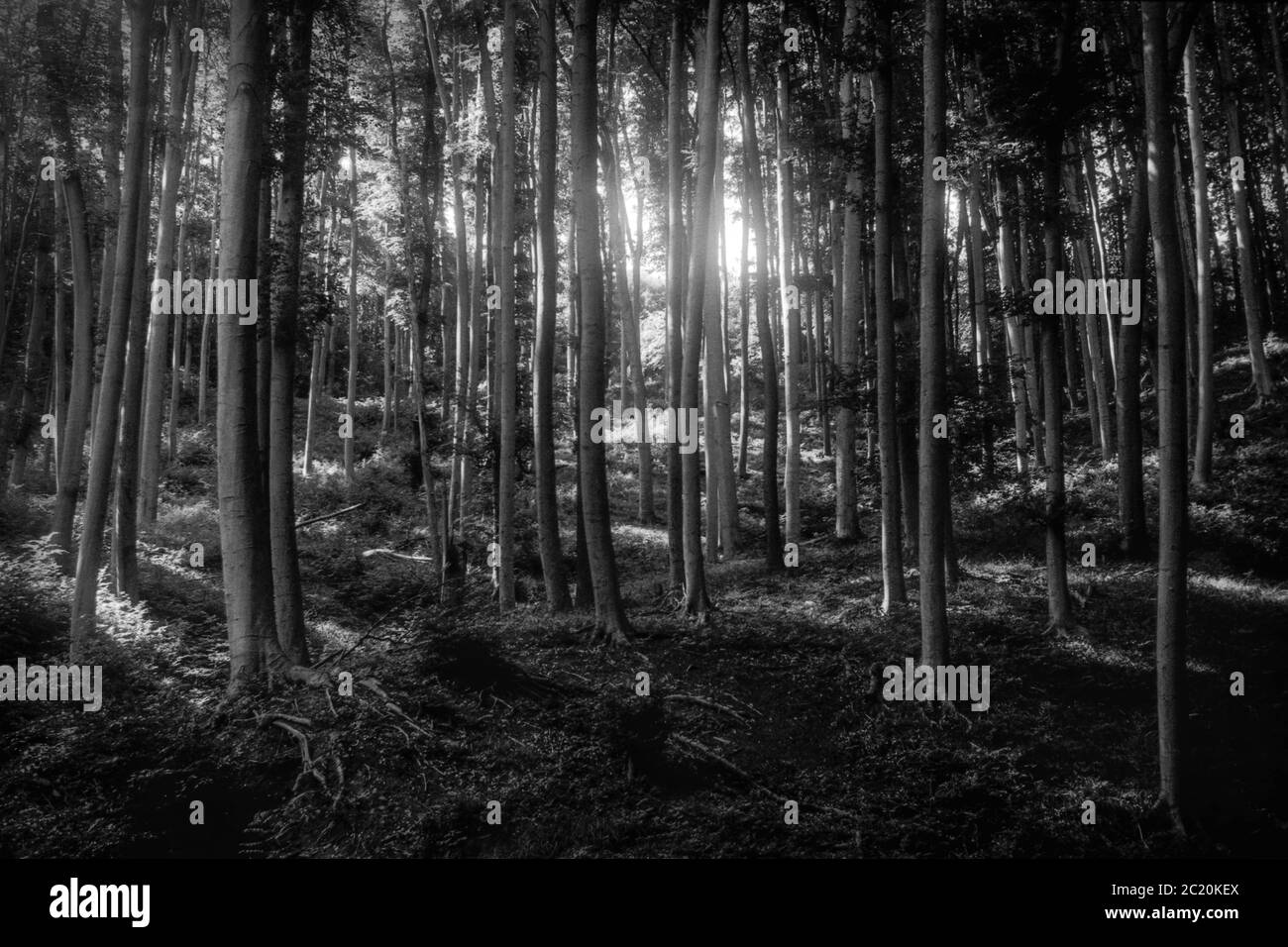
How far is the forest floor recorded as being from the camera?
5621mm

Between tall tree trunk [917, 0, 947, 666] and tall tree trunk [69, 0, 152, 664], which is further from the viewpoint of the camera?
tall tree trunk [69, 0, 152, 664]

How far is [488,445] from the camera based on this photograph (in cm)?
1252

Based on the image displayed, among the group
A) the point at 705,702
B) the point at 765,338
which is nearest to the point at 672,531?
the point at 705,702

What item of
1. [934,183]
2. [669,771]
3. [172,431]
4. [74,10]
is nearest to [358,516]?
[172,431]

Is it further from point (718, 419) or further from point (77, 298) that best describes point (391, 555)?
point (718, 419)

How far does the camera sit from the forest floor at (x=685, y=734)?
18.4 feet

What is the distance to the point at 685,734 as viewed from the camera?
22.8 feet

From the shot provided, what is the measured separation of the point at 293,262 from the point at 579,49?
456cm

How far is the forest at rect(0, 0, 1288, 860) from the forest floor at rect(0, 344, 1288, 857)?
5 cm

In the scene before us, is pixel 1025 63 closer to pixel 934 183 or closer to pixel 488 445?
pixel 934 183

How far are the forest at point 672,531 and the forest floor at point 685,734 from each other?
5cm

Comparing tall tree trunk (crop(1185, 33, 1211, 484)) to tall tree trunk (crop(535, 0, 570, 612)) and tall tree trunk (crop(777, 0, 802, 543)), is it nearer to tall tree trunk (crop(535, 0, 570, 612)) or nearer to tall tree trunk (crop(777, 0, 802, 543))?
tall tree trunk (crop(777, 0, 802, 543))

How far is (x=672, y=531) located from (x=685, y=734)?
458 centimetres

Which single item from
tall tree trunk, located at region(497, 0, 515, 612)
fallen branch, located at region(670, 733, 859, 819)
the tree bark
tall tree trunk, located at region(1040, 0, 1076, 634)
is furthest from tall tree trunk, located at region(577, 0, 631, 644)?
tall tree trunk, located at region(1040, 0, 1076, 634)
